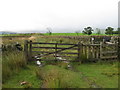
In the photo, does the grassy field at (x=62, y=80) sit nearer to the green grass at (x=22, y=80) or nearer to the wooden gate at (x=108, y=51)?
the green grass at (x=22, y=80)

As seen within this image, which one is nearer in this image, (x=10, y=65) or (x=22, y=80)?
(x=22, y=80)

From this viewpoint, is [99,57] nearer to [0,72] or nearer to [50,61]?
[50,61]

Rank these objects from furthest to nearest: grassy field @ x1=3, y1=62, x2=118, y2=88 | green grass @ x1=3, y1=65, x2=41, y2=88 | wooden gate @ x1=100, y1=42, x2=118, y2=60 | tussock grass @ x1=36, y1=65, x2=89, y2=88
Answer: wooden gate @ x1=100, y1=42, x2=118, y2=60, green grass @ x1=3, y1=65, x2=41, y2=88, grassy field @ x1=3, y1=62, x2=118, y2=88, tussock grass @ x1=36, y1=65, x2=89, y2=88

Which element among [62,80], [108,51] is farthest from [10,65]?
[108,51]

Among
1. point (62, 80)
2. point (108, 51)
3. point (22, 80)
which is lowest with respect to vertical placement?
point (22, 80)

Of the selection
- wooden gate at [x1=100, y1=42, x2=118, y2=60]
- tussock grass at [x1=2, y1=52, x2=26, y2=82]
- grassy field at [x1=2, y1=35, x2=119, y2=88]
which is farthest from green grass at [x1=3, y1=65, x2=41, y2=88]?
wooden gate at [x1=100, y1=42, x2=118, y2=60]

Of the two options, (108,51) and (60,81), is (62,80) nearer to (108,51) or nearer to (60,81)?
(60,81)

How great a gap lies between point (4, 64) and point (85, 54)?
5265 millimetres

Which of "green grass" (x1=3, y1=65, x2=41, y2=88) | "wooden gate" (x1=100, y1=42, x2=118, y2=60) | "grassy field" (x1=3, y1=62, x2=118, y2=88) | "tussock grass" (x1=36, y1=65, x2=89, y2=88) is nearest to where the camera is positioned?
"tussock grass" (x1=36, y1=65, x2=89, y2=88)

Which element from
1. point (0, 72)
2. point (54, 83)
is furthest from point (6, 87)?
point (54, 83)

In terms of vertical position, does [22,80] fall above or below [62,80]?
below

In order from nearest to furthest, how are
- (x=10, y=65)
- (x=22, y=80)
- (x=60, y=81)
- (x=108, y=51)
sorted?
1. (x=60, y=81)
2. (x=22, y=80)
3. (x=10, y=65)
4. (x=108, y=51)

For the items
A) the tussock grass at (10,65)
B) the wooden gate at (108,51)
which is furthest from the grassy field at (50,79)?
the wooden gate at (108,51)

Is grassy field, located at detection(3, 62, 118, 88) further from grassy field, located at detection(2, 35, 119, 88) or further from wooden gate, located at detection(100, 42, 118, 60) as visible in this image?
wooden gate, located at detection(100, 42, 118, 60)
